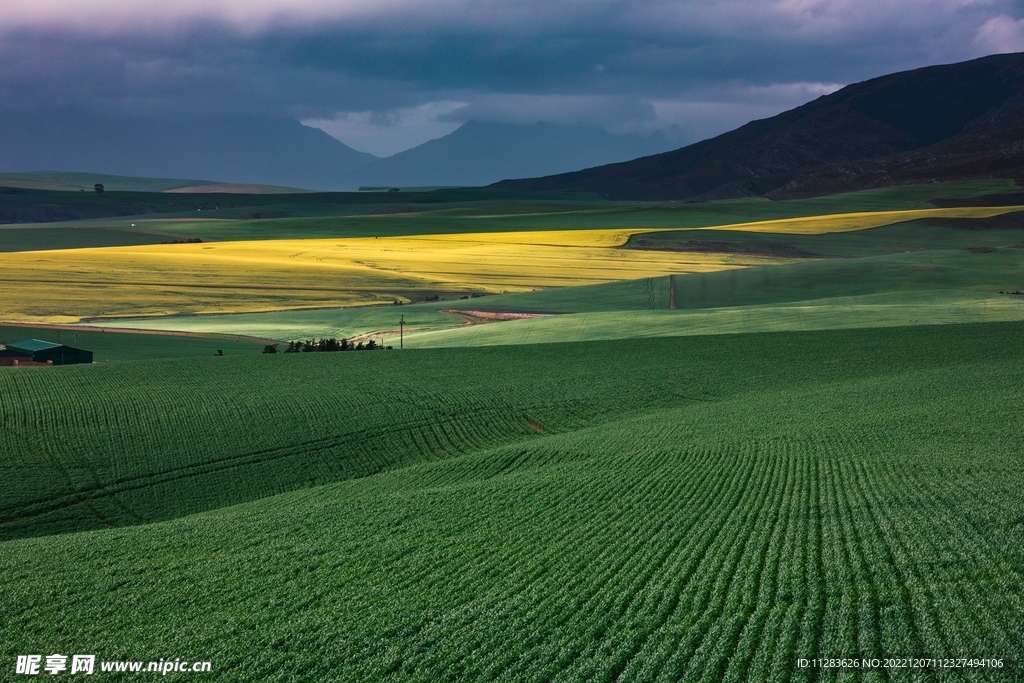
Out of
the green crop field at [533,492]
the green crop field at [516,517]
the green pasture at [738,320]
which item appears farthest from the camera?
the green pasture at [738,320]

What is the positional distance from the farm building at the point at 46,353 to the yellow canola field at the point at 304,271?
466 inches

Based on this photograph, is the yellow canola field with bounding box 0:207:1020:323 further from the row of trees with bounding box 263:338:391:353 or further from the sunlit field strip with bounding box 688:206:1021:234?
the row of trees with bounding box 263:338:391:353

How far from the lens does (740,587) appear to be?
1502 centimetres

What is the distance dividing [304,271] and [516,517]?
64984mm

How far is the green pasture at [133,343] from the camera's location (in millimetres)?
49750

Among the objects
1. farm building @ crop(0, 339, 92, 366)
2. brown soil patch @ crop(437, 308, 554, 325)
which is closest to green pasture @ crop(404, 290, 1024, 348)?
brown soil patch @ crop(437, 308, 554, 325)

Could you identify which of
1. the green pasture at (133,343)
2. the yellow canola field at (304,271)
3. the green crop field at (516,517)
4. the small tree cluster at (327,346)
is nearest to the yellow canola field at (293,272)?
the yellow canola field at (304,271)

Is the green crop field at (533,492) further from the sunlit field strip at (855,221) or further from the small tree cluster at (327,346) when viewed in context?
the sunlit field strip at (855,221)

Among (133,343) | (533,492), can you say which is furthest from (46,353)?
(533,492)

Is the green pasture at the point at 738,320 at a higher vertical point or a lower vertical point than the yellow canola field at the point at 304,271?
lower

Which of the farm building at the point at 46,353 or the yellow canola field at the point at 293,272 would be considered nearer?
the farm building at the point at 46,353

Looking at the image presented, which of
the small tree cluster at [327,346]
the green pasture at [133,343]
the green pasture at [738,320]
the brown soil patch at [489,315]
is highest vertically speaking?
the green pasture at [133,343]

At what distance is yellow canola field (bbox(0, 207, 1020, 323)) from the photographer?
67062 millimetres

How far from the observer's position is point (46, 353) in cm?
4691
